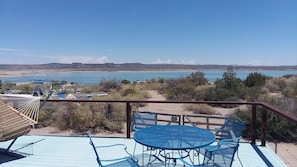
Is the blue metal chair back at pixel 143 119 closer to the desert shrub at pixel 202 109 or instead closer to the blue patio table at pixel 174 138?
the blue patio table at pixel 174 138

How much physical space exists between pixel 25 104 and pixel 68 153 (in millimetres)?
1246

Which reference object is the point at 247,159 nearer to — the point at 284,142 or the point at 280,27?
the point at 284,142

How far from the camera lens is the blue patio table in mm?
2852

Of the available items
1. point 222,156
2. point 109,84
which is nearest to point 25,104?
point 222,156

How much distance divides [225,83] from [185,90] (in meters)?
2.53

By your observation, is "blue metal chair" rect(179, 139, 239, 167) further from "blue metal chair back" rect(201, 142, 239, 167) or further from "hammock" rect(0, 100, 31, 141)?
"hammock" rect(0, 100, 31, 141)

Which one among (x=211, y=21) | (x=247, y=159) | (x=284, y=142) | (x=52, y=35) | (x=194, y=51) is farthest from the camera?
(x=194, y=51)

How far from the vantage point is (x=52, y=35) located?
2575 centimetres

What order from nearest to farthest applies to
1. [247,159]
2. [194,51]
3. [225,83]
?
1. [247,159]
2. [225,83]
3. [194,51]

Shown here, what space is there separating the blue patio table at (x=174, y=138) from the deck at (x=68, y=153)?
47 cm

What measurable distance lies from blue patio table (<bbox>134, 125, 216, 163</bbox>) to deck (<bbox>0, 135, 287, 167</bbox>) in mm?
467

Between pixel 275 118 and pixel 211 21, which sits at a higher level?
pixel 211 21

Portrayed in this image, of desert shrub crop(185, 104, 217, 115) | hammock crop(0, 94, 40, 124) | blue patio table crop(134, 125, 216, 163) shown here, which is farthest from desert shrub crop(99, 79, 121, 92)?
blue patio table crop(134, 125, 216, 163)

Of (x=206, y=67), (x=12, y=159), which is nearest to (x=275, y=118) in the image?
(x=12, y=159)
